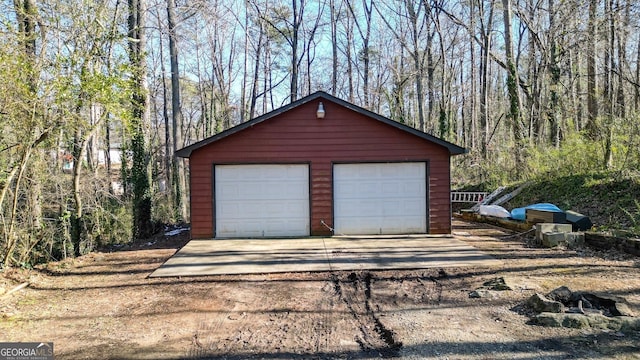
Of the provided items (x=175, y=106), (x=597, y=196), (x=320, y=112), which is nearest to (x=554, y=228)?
(x=597, y=196)

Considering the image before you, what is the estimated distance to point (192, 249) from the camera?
26.7 ft

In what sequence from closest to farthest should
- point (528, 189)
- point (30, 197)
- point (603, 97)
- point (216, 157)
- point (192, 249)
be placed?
point (30, 197)
point (192, 249)
point (216, 157)
point (528, 189)
point (603, 97)

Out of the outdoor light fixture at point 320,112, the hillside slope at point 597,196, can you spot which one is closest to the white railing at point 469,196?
the hillside slope at point 597,196

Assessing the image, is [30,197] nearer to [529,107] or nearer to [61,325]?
[61,325]

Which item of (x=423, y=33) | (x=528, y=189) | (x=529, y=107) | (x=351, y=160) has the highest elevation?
(x=423, y=33)

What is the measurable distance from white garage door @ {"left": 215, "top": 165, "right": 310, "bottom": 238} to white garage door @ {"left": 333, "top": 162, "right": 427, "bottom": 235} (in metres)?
0.96

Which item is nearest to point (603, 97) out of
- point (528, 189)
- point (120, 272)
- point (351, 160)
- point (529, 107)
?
point (529, 107)

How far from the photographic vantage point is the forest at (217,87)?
6293mm

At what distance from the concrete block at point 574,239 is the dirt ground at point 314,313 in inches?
16.3

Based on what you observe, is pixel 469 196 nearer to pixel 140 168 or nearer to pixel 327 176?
pixel 327 176

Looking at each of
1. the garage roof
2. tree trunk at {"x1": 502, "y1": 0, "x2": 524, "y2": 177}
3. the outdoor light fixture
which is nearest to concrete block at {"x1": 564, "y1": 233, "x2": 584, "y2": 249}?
the garage roof

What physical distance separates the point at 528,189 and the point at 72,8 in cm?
1297

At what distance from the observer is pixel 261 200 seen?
31.5 ft

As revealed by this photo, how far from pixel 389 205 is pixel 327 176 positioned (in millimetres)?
1728
